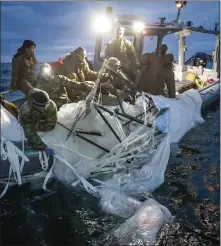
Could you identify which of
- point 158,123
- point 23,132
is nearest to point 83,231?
point 23,132

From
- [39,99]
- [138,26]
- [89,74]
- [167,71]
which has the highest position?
[138,26]

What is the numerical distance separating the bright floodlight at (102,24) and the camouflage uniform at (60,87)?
413 cm

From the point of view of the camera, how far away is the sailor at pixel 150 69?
9.84 m

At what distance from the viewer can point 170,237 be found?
4645 millimetres

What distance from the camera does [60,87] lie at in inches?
245

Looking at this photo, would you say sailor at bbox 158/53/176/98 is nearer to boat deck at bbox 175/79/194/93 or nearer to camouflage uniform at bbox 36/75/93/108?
boat deck at bbox 175/79/194/93

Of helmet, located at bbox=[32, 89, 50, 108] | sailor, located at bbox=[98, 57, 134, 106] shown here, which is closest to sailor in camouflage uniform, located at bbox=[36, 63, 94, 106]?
sailor, located at bbox=[98, 57, 134, 106]

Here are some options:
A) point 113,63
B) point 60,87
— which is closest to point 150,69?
point 113,63

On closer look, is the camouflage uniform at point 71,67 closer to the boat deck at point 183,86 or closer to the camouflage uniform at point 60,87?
the camouflage uniform at point 60,87

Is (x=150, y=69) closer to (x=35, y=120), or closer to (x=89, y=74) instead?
(x=89, y=74)

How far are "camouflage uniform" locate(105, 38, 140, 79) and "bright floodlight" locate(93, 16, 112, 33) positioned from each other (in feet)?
4.83

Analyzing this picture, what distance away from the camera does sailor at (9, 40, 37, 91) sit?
24.3ft

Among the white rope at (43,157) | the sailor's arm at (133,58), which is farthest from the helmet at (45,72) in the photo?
the sailor's arm at (133,58)

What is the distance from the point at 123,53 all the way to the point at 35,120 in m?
4.27
